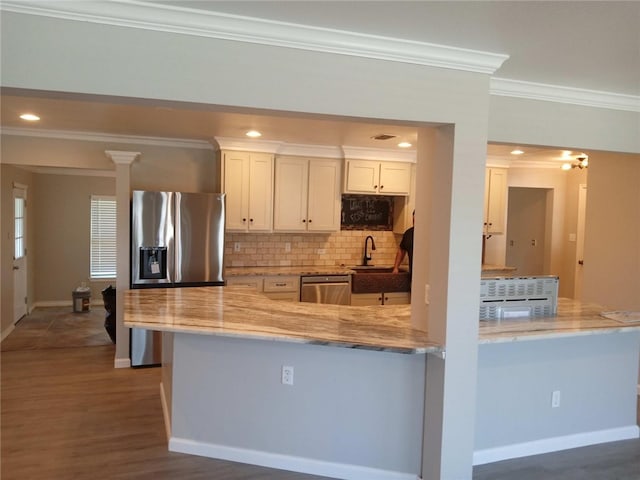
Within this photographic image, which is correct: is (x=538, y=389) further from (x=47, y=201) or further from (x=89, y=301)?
(x=47, y=201)

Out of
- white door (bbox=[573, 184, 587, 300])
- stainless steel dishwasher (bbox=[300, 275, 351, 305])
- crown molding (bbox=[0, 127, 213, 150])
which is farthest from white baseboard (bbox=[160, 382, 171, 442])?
white door (bbox=[573, 184, 587, 300])

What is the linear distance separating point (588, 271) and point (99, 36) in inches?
175

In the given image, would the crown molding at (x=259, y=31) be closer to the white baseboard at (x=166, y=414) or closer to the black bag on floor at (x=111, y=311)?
the white baseboard at (x=166, y=414)

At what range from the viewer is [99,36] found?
6.31ft

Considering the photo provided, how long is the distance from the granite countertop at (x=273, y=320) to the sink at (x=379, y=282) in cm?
200

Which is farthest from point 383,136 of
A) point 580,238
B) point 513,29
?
point 580,238

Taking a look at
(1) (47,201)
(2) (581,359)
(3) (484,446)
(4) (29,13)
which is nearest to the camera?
Result: (4) (29,13)

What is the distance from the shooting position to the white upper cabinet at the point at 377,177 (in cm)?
577

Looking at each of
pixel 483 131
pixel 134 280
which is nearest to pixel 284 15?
pixel 483 131

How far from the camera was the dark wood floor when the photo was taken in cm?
287

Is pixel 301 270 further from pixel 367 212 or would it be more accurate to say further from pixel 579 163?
pixel 579 163

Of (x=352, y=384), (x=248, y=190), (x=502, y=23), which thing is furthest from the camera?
(x=248, y=190)

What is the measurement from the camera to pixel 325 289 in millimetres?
5449

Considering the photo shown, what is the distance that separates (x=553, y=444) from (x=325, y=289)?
111 inches
